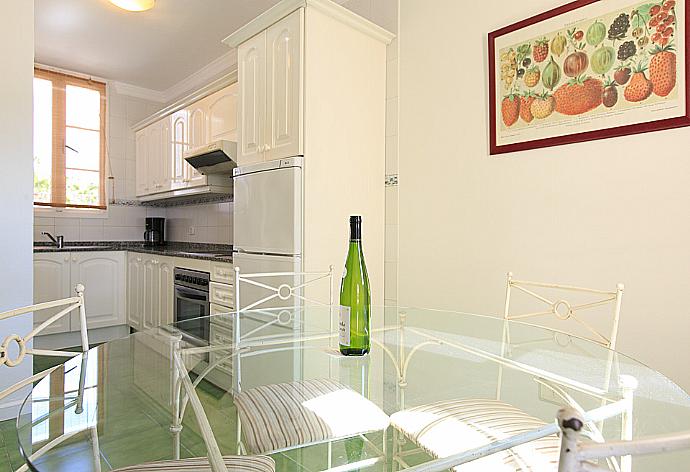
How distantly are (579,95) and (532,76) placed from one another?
267mm

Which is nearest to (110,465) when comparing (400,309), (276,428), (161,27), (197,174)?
(276,428)

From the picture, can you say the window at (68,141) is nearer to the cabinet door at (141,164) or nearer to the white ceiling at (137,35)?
the white ceiling at (137,35)

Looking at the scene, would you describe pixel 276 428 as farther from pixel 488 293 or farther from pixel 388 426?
pixel 488 293

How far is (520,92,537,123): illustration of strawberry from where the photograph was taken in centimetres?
214

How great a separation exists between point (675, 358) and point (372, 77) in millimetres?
2147

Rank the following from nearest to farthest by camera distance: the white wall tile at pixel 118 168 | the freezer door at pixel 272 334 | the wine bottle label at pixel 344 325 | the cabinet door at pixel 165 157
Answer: the wine bottle label at pixel 344 325, the freezer door at pixel 272 334, the cabinet door at pixel 165 157, the white wall tile at pixel 118 168

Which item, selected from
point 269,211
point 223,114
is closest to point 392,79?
point 269,211

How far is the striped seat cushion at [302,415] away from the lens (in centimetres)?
108

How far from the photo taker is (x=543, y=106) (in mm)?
2088

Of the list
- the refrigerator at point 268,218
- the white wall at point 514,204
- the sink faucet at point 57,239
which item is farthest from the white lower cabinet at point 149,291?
the white wall at point 514,204

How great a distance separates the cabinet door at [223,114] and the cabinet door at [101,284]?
1733mm

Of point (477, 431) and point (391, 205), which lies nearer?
point (477, 431)

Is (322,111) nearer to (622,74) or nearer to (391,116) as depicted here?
(391,116)

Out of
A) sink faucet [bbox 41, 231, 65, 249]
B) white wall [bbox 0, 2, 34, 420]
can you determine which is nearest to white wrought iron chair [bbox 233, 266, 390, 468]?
white wall [bbox 0, 2, 34, 420]
